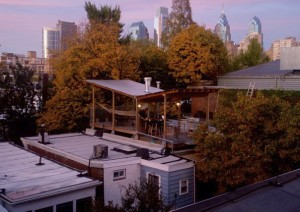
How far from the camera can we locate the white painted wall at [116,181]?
518 inches

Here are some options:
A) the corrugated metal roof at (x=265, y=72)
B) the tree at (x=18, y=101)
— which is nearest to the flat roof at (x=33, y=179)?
the tree at (x=18, y=101)

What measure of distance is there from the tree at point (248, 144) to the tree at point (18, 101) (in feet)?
47.3

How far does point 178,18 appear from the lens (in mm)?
51719

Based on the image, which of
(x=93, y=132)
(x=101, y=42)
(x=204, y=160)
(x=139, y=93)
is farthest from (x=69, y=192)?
(x=101, y=42)

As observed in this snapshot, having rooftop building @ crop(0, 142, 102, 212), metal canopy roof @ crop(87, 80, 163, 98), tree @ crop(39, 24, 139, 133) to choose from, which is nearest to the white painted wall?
rooftop building @ crop(0, 142, 102, 212)

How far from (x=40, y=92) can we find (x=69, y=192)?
54.3 feet

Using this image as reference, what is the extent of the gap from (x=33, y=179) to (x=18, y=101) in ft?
45.6

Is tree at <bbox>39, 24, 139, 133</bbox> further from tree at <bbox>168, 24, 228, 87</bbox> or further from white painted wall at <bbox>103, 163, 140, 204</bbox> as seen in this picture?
white painted wall at <bbox>103, 163, 140, 204</bbox>

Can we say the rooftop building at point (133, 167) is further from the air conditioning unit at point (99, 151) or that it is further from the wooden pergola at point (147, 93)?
the wooden pergola at point (147, 93)

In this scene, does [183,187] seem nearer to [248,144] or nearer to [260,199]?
[248,144]

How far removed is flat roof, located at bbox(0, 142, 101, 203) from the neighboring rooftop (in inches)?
223

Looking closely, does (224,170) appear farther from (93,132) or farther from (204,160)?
(93,132)

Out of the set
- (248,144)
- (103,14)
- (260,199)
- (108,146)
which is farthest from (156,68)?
(260,199)

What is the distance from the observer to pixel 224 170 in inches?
531
